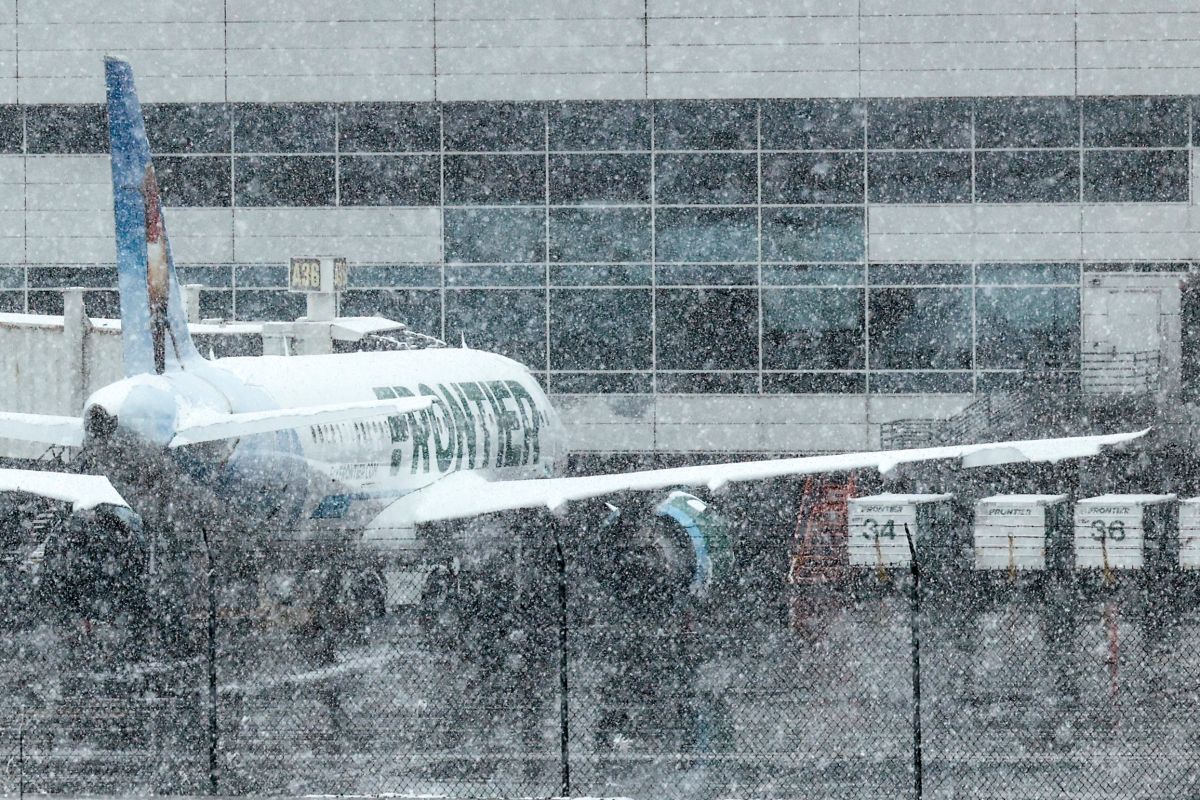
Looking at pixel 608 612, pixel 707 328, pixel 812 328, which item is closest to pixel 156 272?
pixel 608 612

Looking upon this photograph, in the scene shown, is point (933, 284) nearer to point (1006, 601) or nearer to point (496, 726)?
point (1006, 601)

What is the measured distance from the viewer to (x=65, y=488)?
74.9ft

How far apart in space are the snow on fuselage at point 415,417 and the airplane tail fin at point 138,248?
2.69 feet

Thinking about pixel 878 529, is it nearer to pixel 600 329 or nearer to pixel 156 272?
pixel 156 272

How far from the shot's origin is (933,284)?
4322 cm

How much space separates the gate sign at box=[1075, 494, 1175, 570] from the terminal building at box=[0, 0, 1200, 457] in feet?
50.1

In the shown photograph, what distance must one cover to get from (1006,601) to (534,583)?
5952 mm

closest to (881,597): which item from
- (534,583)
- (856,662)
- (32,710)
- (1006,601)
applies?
(1006,601)

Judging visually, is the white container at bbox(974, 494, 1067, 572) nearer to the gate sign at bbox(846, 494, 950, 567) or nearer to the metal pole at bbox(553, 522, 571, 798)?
the gate sign at bbox(846, 494, 950, 567)

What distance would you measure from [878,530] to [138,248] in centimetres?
1147

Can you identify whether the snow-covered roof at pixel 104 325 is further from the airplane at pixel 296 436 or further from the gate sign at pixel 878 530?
the gate sign at pixel 878 530

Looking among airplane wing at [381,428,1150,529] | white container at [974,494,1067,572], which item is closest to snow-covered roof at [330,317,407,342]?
airplane wing at [381,428,1150,529]

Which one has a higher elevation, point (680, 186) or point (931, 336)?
point (680, 186)

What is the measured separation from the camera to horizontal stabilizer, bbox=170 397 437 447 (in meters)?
17.9
